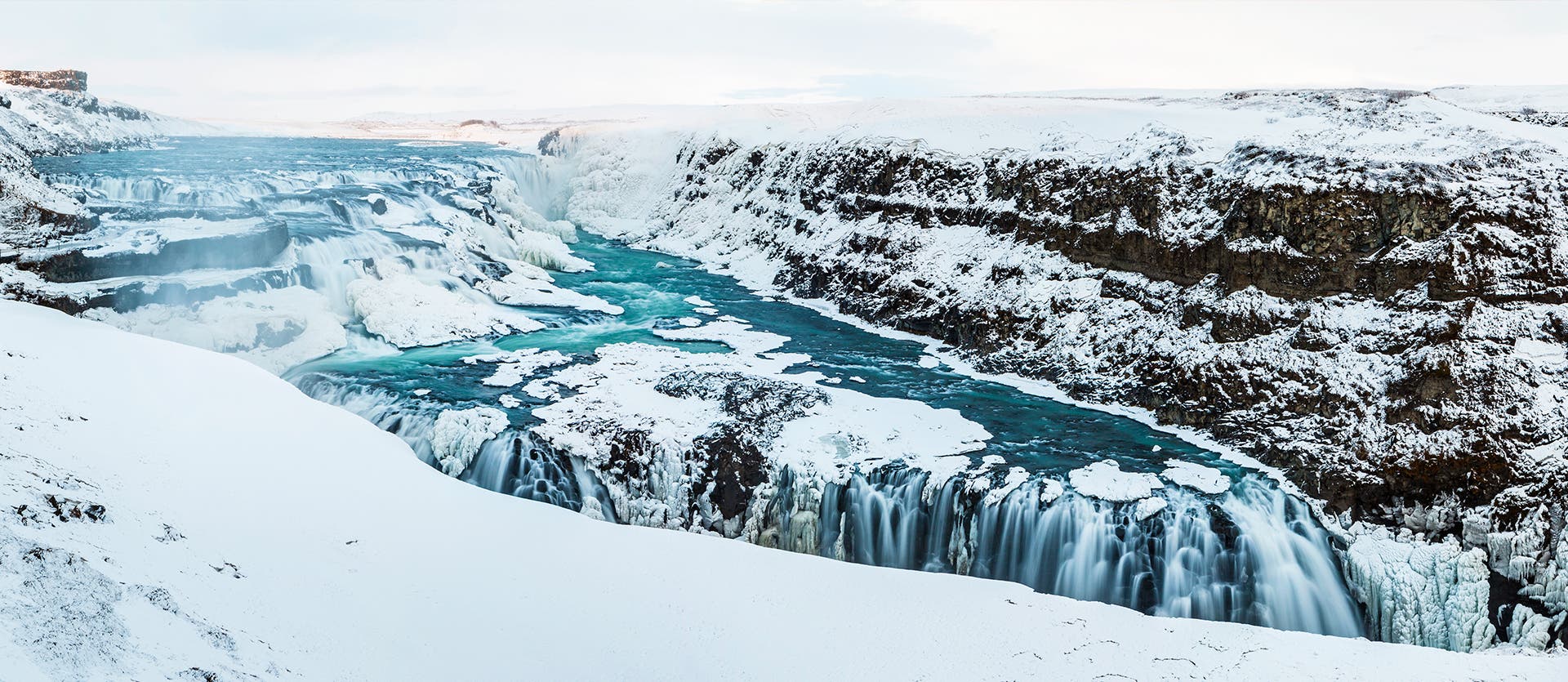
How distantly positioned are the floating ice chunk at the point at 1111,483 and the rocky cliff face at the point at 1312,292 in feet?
9.14

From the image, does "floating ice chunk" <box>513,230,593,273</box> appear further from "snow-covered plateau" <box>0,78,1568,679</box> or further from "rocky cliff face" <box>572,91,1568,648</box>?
"rocky cliff face" <box>572,91,1568,648</box>

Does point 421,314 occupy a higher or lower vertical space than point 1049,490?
higher

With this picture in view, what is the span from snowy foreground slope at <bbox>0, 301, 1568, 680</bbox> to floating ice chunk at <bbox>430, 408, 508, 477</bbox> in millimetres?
1860

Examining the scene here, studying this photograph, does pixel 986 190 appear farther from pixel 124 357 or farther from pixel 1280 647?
pixel 124 357


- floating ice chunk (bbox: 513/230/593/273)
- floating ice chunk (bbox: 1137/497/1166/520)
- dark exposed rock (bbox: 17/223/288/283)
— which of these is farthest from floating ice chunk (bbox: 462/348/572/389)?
floating ice chunk (bbox: 1137/497/1166/520)

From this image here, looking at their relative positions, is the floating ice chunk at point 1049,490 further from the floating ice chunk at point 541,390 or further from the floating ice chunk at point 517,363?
the floating ice chunk at point 517,363

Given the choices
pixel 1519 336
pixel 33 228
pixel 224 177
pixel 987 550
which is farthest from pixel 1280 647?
pixel 224 177

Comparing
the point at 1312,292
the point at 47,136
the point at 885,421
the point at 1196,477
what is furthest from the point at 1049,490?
the point at 47,136

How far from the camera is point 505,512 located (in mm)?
13523

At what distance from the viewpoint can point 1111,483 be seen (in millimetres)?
15070

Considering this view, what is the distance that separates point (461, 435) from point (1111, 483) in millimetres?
10793

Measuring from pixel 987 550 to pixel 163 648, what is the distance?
34.4 feet

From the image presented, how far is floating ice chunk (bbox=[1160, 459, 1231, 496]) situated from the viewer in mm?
15094

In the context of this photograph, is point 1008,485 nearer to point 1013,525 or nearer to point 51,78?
point 1013,525
